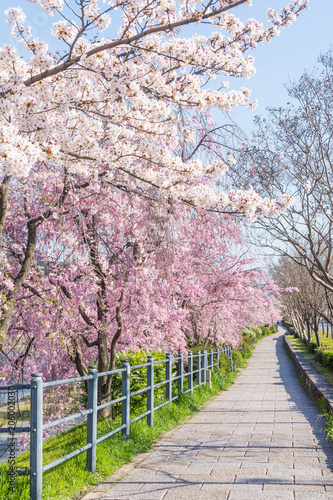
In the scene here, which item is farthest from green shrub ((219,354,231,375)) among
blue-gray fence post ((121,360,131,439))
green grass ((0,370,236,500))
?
blue-gray fence post ((121,360,131,439))

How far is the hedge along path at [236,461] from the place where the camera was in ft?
17.3

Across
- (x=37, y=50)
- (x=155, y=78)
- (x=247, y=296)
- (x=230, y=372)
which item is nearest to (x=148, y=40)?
(x=155, y=78)

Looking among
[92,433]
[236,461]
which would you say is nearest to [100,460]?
[92,433]

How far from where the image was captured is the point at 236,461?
21.9 ft

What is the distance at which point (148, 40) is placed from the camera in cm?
625

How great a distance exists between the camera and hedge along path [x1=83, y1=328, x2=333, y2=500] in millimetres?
5273

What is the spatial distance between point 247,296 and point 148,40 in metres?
15.1

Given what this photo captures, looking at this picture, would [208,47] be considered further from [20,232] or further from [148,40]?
[20,232]

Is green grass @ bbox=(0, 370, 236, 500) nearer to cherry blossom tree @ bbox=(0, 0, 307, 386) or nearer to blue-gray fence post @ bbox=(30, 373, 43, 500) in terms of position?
blue-gray fence post @ bbox=(30, 373, 43, 500)

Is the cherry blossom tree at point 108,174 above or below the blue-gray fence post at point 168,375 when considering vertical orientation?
above

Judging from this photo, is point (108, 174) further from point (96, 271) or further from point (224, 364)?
point (224, 364)

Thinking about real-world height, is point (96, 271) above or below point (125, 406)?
above

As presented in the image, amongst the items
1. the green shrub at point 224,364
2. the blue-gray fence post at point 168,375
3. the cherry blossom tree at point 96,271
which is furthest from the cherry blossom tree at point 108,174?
the green shrub at point 224,364

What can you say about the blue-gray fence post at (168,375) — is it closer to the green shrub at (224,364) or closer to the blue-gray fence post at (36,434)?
the blue-gray fence post at (36,434)
